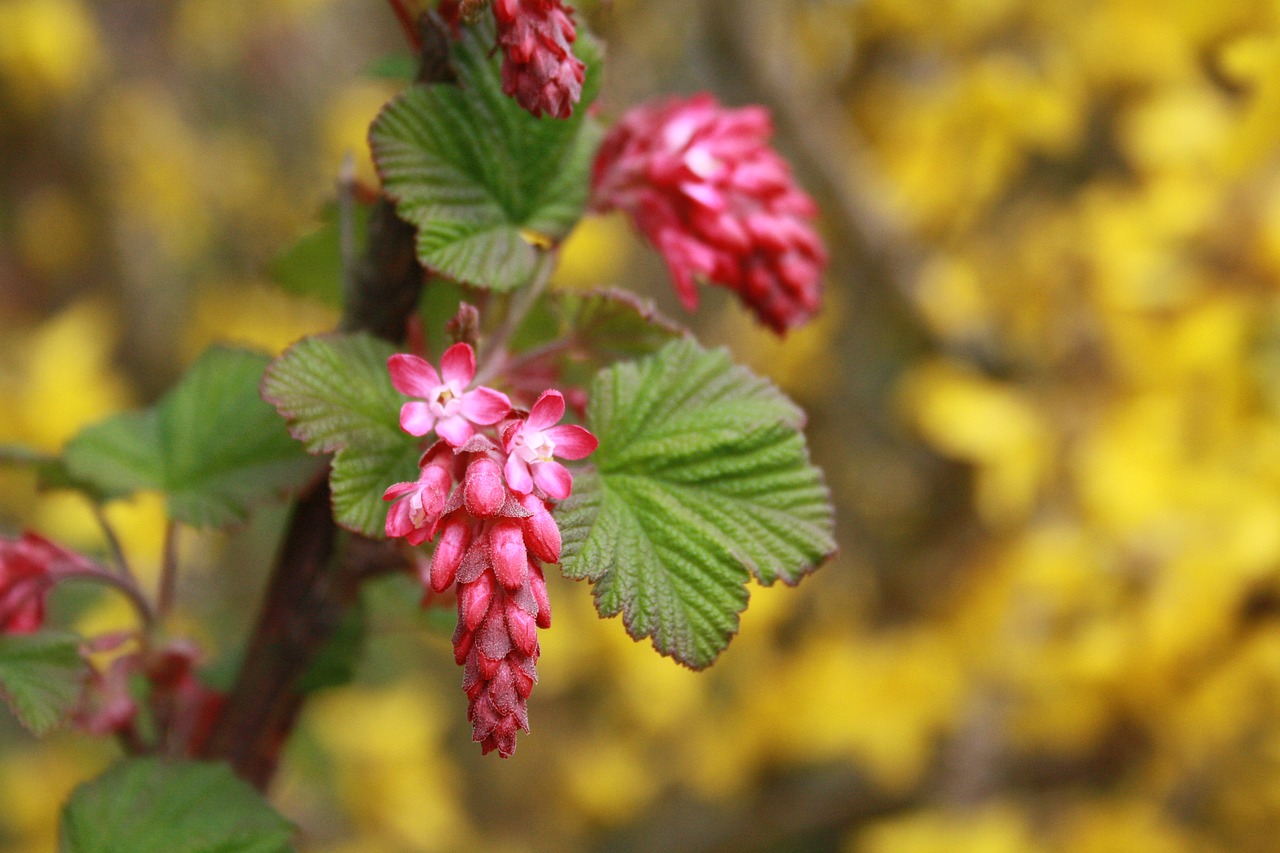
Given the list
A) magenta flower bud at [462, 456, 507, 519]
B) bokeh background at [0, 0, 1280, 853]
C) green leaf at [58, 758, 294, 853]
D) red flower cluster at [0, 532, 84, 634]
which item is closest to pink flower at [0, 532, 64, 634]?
red flower cluster at [0, 532, 84, 634]

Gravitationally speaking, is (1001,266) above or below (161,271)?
above

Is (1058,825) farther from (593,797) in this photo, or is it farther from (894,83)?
(894,83)

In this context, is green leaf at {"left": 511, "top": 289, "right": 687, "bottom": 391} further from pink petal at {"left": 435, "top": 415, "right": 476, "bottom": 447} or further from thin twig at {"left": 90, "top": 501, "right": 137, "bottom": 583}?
thin twig at {"left": 90, "top": 501, "right": 137, "bottom": 583}

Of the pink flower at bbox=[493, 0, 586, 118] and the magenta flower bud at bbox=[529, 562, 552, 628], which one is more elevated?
the pink flower at bbox=[493, 0, 586, 118]

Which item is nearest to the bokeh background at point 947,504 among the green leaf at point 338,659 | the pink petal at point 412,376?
the green leaf at point 338,659

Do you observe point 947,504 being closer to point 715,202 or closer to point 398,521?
point 715,202

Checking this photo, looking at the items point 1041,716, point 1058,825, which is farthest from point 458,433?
point 1058,825

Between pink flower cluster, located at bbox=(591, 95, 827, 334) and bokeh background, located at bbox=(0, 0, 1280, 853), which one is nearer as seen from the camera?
pink flower cluster, located at bbox=(591, 95, 827, 334)
